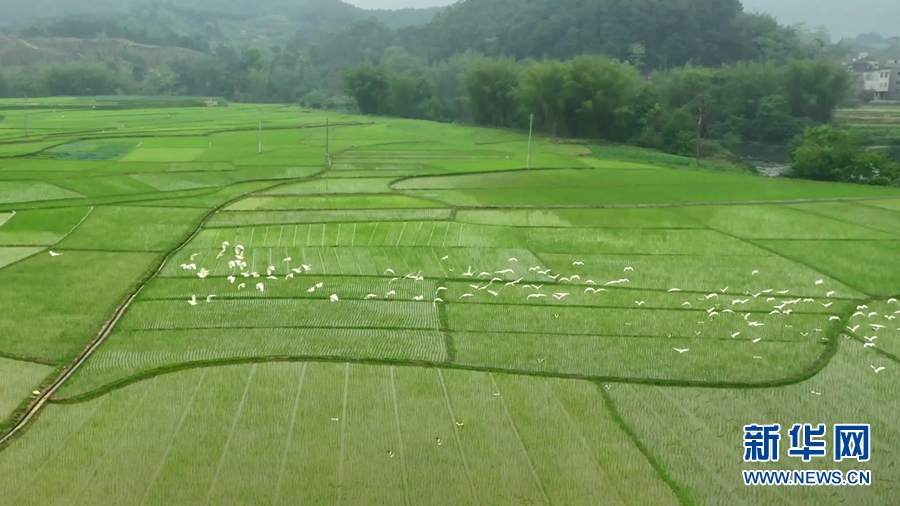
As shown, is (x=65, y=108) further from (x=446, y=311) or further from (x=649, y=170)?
(x=446, y=311)

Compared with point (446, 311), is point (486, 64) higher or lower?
higher

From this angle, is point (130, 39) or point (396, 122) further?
point (130, 39)

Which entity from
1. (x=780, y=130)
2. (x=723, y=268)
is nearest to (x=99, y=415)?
(x=723, y=268)

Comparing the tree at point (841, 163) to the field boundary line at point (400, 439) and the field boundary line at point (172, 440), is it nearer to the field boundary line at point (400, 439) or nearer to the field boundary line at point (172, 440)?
the field boundary line at point (400, 439)

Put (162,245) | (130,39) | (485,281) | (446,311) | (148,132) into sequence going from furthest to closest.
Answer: (130,39)
(148,132)
(162,245)
(485,281)
(446,311)

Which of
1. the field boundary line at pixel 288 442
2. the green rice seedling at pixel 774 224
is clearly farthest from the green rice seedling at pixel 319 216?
the field boundary line at pixel 288 442

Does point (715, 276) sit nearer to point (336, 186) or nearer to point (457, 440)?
point (457, 440)
